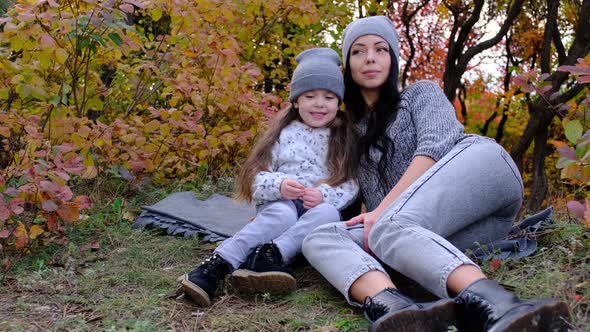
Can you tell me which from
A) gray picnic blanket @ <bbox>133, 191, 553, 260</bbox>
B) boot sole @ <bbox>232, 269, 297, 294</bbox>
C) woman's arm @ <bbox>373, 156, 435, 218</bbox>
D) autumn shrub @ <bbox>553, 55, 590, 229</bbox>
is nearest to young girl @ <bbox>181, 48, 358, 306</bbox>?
boot sole @ <bbox>232, 269, 297, 294</bbox>

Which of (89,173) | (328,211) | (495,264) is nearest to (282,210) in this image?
(328,211)

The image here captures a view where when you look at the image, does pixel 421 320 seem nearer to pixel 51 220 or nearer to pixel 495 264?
pixel 495 264

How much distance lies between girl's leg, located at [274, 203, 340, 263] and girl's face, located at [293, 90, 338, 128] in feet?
1.47

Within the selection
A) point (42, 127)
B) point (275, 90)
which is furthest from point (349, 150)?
point (275, 90)

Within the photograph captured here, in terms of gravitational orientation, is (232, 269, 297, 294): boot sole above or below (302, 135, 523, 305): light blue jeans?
below

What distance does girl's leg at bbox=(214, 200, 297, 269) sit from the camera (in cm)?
268

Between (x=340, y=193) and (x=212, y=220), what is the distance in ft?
3.53

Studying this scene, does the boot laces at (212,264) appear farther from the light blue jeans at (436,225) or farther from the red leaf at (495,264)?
the red leaf at (495,264)

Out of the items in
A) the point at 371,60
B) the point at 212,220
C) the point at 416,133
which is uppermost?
the point at 371,60

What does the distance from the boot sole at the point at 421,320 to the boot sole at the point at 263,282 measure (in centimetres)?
68

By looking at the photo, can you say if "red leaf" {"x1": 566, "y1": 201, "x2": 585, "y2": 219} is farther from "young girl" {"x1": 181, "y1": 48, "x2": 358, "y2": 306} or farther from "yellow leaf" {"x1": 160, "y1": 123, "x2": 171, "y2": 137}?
"yellow leaf" {"x1": 160, "y1": 123, "x2": 171, "y2": 137}

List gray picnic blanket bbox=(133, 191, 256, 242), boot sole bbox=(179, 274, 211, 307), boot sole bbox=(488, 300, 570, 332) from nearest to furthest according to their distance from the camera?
1. boot sole bbox=(488, 300, 570, 332)
2. boot sole bbox=(179, 274, 211, 307)
3. gray picnic blanket bbox=(133, 191, 256, 242)

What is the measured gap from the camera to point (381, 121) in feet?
9.95

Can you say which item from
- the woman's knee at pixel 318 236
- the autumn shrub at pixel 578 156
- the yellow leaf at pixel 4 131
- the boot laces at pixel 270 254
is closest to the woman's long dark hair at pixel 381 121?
the woman's knee at pixel 318 236
